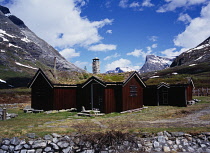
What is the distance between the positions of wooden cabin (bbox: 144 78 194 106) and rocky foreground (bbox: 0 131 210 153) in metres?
18.7

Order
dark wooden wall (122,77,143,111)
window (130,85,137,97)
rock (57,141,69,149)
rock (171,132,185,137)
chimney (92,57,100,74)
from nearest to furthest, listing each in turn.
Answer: rock (57,141,69,149) → rock (171,132,185,137) → dark wooden wall (122,77,143,111) → window (130,85,137,97) → chimney (92,57,100,74)

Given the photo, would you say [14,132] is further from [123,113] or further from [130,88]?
[130,88]

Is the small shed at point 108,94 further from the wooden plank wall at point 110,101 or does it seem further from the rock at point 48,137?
the rock at point 48,137

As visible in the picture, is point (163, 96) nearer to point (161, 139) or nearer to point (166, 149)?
point (161, 139)

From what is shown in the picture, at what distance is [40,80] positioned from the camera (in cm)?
2819

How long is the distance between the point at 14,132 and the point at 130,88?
15623 millimetres

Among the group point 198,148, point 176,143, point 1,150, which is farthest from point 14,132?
point 198,148

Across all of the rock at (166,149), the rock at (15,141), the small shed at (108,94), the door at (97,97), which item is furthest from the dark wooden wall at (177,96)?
the rock at (15,141)

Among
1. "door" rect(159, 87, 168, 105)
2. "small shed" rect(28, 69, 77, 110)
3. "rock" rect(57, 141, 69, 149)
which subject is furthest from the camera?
"door" rect(159, 87, 168, 105)

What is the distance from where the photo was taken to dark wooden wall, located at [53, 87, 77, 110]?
26.6 m

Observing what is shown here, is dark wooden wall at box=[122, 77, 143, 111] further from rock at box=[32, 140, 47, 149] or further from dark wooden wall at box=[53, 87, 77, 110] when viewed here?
rock at box=[32, 140, 47, 149]

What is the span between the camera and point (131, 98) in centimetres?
2634

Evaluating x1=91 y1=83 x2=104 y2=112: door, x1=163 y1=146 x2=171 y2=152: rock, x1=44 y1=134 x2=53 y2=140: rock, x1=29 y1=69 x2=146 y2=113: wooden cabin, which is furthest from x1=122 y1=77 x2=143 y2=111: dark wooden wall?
x1=44 y1=134 x2=53 y2=140: rock

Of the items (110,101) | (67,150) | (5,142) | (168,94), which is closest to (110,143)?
(67,150)
